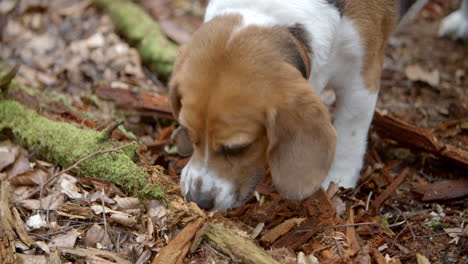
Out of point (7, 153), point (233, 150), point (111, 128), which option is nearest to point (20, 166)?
point (7, 153)

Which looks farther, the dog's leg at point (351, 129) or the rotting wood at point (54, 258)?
the dog's leg at point (351, 129)

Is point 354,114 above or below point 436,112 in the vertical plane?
above

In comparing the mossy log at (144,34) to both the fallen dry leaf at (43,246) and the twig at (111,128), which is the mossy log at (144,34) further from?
the fallen dry leaf at (43,246)

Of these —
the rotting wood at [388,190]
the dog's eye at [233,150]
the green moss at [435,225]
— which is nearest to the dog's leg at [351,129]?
the rotting wood at [388,190]

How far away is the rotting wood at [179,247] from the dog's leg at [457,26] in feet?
15.7

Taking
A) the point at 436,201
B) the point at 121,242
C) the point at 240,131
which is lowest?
the point at 436,201

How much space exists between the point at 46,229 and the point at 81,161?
51 centimetres

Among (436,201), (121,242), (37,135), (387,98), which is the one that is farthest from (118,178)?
(387,98)

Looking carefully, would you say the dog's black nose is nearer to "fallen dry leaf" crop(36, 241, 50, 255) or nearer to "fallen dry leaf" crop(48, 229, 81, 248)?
"fallen dry leaf" crop(48, 229, 81, 248)

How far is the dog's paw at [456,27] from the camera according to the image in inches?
239

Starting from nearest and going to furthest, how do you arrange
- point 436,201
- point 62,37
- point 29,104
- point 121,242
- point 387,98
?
point 121,242 < point 436,201 < point 29,104 < point 387,98 < point 62,37

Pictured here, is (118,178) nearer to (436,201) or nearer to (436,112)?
(436,201)

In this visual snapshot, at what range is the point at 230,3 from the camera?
3.23 metres

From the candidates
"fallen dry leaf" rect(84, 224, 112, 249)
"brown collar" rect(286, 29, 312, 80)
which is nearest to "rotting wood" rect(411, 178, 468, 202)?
"brown collar" rect(286, 29, 312, 80)
